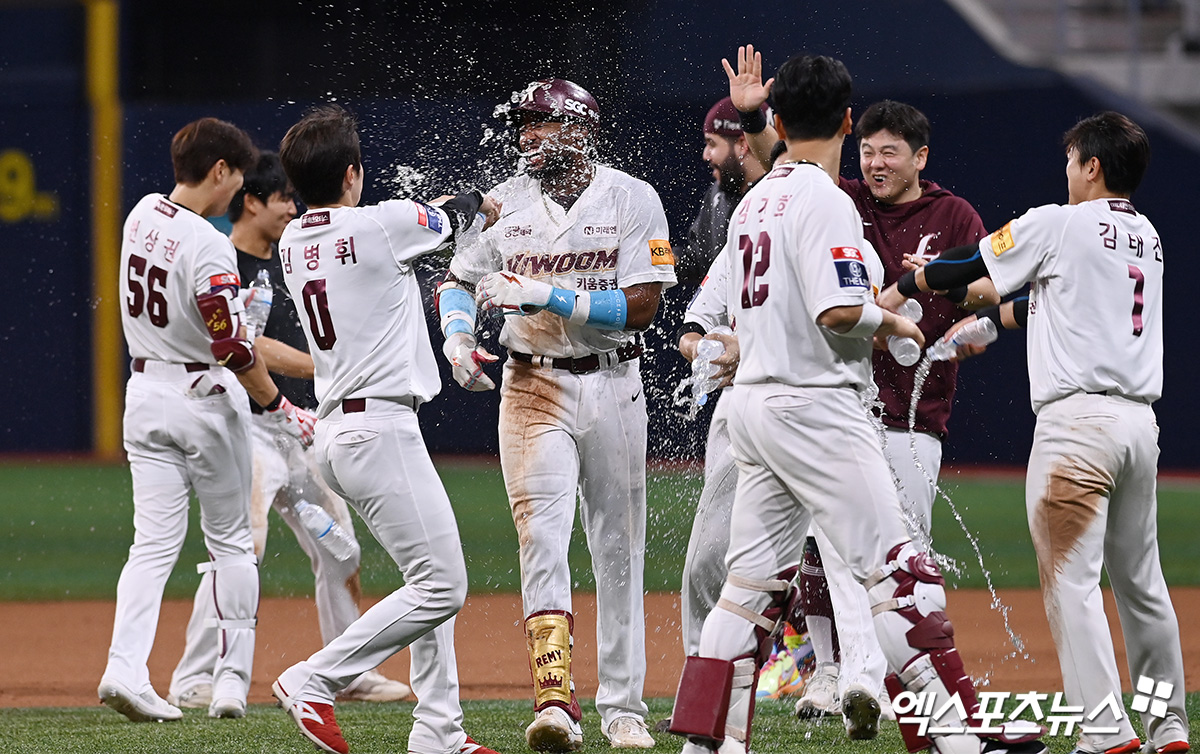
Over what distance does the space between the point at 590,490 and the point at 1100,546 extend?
173cm

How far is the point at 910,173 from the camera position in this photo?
5.21 metres

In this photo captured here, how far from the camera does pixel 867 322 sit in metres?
3.66

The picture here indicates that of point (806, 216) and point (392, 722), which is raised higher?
point (806, 216)

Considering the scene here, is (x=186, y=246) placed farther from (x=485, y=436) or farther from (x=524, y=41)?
(x=524, y=41)

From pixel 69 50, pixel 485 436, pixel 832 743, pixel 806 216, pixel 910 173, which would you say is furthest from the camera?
pixel 69 50

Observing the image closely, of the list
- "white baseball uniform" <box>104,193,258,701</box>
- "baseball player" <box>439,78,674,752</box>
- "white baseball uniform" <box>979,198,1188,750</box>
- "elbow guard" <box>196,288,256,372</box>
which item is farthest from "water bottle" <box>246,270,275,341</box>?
"white baseball uniform" <box>979,198,1188,750</box>

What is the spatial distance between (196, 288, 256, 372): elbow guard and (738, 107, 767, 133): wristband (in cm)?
202

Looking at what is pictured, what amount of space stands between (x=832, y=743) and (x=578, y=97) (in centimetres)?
239

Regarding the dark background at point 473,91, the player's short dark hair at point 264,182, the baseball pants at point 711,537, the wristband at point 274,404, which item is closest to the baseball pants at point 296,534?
the wristband at point 274,404

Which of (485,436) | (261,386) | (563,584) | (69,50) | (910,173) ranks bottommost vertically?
(485,436)

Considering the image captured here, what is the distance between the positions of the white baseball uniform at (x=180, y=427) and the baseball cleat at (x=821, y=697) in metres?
2.17

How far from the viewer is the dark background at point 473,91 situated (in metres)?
16.8

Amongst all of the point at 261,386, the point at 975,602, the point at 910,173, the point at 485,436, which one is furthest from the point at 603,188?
the point at 485,436

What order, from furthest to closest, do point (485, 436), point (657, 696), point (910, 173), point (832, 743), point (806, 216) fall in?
point (485, 436)
point (657, 696)
point (910, 173)
point (832, 743)
point (806, 216)
